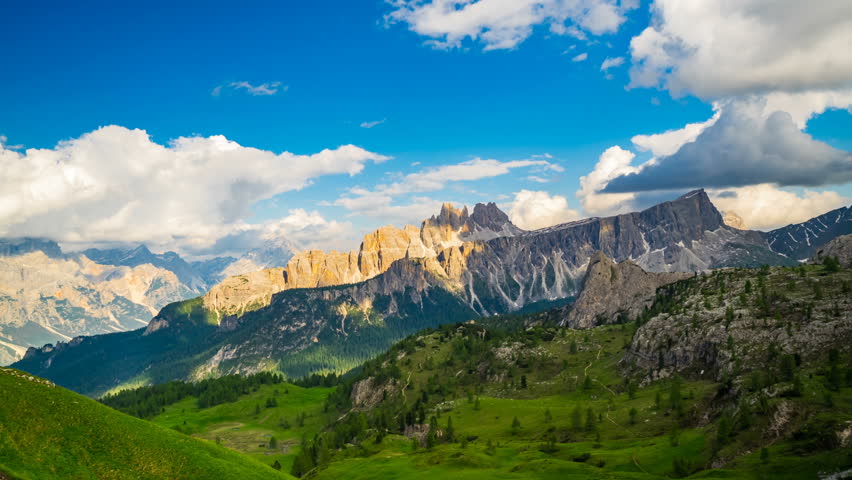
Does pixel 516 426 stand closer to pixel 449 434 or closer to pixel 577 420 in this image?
pixel 577 420

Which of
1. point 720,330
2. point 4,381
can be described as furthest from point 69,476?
point 720,330

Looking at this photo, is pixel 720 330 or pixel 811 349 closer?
pixel 811 349

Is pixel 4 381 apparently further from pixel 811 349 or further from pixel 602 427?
pixel 811 349

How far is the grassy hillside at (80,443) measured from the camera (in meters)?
54.5

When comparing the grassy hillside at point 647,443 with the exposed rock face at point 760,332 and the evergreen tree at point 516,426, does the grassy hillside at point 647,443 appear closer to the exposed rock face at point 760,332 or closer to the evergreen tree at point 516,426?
the evergreen tree at point 516,426

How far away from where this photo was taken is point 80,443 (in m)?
60.0

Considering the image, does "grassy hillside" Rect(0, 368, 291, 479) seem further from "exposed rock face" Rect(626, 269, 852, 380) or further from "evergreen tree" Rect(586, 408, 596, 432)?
"exposed rock face" Rect(626, 269, 852, 380)

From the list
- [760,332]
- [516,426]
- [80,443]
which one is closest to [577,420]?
[516,426]

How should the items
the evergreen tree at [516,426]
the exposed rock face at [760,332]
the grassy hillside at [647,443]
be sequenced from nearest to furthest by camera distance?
the grassy hillside at [647,443]
the exposed rock face at [760,332]
the evergreen tree at [516,426]

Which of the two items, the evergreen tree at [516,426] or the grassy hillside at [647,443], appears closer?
the grassy hillside at [647,443]

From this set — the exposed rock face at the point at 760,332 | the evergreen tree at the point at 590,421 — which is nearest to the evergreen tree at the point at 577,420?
the evergreen tree at the point at 590,421

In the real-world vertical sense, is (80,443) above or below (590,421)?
above

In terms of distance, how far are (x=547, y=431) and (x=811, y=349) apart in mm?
76482

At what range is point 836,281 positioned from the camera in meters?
176
